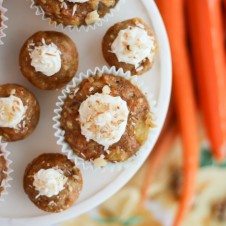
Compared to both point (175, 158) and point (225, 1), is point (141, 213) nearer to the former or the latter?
point (175, 158)

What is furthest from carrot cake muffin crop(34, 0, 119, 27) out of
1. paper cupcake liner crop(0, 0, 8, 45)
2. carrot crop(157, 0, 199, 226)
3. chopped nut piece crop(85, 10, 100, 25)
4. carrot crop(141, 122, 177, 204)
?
carrot crop(141, 122, 177, 204)

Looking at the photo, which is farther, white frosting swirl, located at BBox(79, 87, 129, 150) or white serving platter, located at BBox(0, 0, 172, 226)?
white serving platter, located at BBox(0, 0, 172, 226)

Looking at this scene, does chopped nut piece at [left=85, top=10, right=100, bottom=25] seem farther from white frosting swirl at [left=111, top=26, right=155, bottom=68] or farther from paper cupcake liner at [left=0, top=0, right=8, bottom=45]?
paper cupcake liner at [left=0, top=0, right=8, bottom=45]

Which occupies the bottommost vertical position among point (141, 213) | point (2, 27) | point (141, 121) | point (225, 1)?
point (141, 213)

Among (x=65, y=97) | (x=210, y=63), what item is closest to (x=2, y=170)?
(x=65, y=97)

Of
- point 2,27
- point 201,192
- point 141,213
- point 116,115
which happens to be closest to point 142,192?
point 141,213

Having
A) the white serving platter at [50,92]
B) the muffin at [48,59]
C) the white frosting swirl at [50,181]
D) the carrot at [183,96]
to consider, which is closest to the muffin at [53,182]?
the white frosting swirl at [50,181]

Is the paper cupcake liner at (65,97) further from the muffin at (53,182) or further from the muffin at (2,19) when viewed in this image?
the muffin at (2,19)

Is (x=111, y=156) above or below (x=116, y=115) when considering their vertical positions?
below
